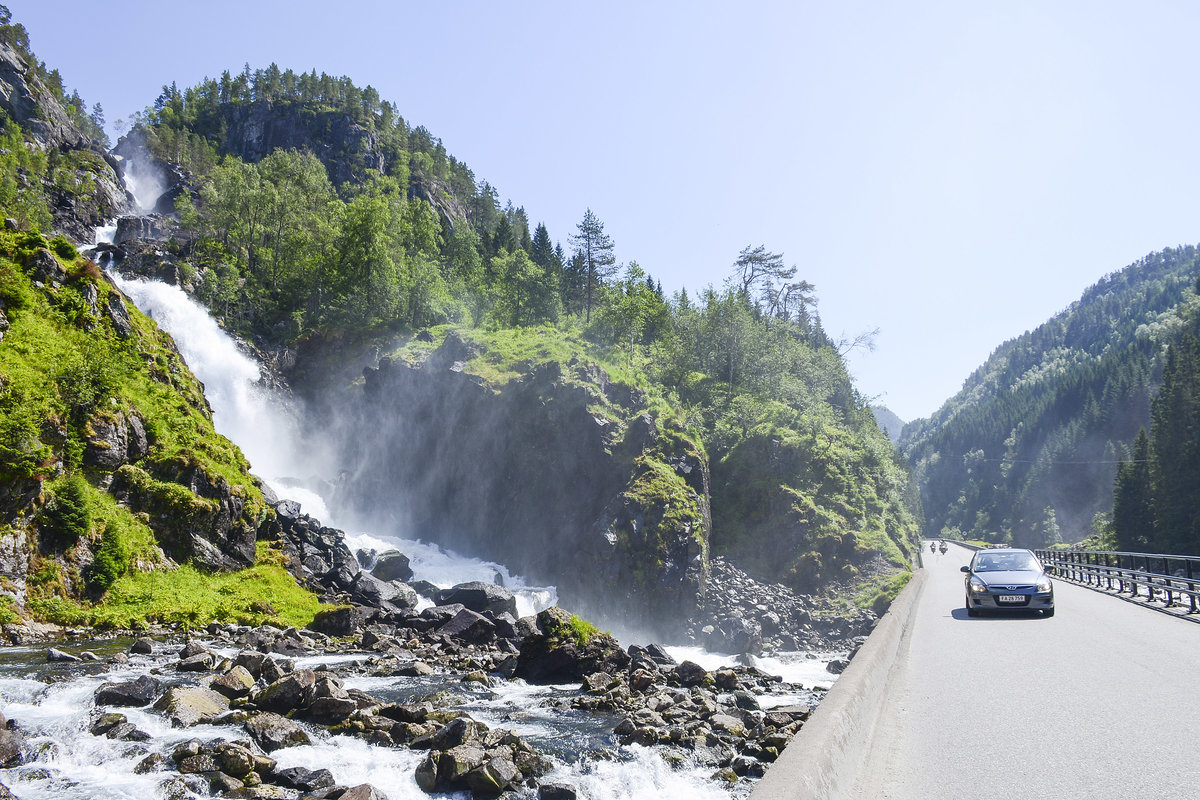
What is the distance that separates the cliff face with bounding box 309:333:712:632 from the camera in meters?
46.2

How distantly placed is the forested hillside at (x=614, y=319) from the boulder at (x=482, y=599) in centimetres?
2662

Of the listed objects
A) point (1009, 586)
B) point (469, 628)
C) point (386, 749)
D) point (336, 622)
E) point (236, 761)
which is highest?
point (1009, 586)

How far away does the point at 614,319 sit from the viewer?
255 ft

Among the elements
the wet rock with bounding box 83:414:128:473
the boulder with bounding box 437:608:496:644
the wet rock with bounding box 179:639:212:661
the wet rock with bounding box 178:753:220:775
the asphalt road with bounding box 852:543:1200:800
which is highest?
the wet rock with bounding box 83:414:128:473

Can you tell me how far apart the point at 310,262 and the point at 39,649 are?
59938 millimetres

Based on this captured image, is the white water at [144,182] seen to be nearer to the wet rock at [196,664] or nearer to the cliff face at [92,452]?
the cliff face at [92,452]

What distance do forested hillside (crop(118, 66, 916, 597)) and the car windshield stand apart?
30721 millimetres

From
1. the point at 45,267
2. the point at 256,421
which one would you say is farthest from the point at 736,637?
the point at 256,421

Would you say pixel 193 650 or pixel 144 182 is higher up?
pixel 144 182

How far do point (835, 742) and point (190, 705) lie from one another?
523 inches

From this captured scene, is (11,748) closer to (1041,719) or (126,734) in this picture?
(126,734)

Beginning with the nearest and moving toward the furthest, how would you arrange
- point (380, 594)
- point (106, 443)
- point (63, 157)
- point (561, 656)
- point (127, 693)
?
1. point (127, 693)
2. point (561, 656)
3. point (106, 443)
4. point (380, 594)
5. point (63, 157)

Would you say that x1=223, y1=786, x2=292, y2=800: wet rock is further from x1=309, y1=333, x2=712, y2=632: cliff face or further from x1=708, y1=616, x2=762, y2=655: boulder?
x1=309, y1=333, x2=712, y2=632: cliff face

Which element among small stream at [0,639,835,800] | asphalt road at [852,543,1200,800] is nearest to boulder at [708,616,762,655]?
asphalt road at [852,543,1200,800]
